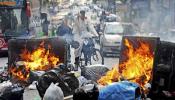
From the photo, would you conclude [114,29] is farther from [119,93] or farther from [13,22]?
[119,93]

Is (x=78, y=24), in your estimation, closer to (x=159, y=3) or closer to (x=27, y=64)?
(x=27, y=64)

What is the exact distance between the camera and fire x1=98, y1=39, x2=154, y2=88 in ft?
40.3

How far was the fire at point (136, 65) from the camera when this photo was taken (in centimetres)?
1228

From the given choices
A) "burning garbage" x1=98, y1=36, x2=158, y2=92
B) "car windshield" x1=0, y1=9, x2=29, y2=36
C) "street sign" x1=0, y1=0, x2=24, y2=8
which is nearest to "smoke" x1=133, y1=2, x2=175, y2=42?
"car windshield" x1=0, y1=9, x2=29, y2=36

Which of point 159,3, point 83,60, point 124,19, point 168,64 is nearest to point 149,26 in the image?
point 159,3

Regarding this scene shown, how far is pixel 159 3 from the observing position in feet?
133

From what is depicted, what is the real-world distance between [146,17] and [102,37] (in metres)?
18.9

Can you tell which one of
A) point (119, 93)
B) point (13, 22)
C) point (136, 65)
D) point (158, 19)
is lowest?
point (119, 93)

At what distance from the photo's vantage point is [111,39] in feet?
77.9

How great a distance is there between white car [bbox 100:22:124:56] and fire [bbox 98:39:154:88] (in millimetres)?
9833

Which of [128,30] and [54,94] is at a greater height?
[128,30]

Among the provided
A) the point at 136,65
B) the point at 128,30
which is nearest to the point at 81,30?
the point at 136,65

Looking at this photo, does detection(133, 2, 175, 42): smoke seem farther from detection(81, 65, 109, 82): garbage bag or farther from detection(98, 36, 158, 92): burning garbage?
detection(81, 65, 109, 82): garbage bag

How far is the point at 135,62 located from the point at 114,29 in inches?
471
